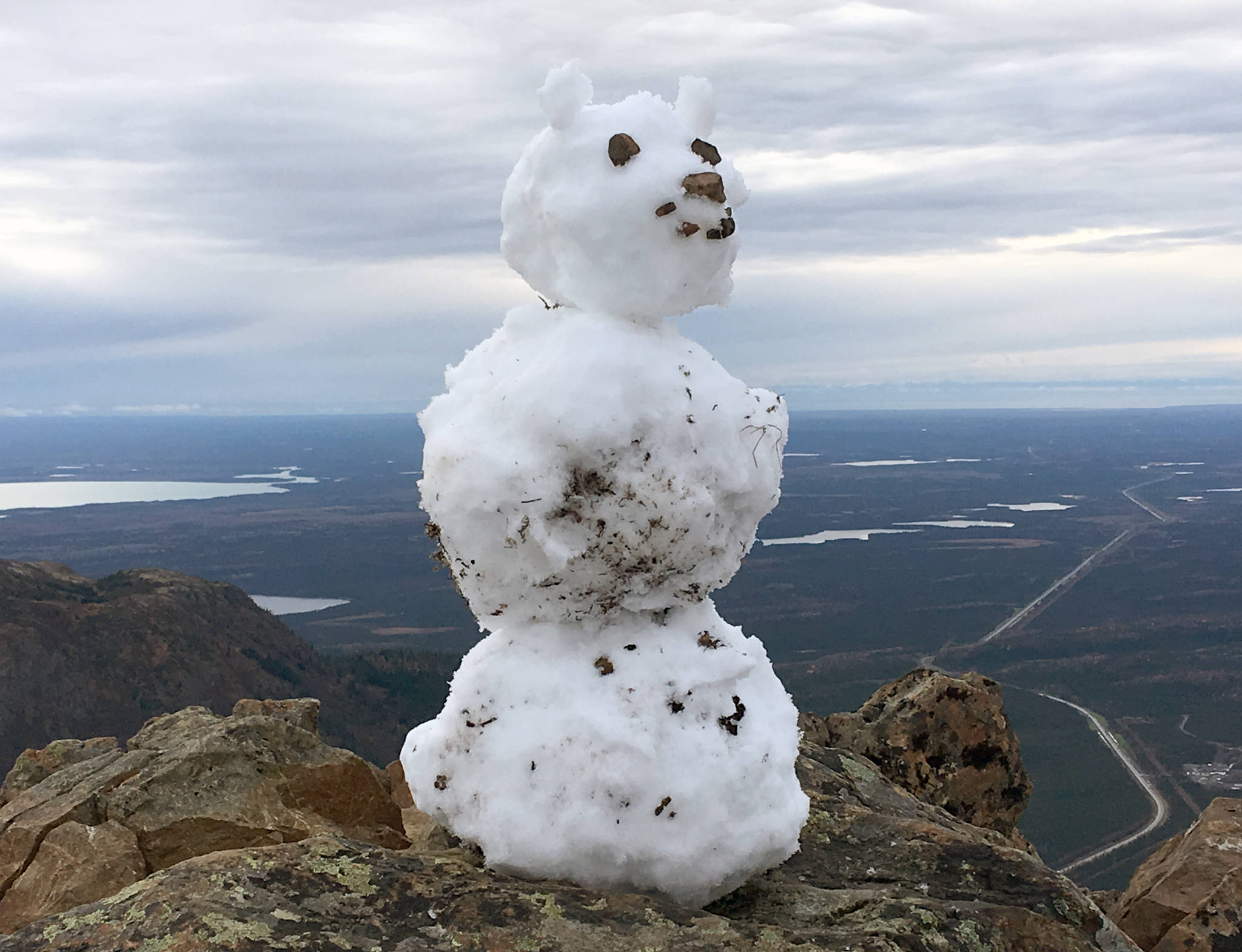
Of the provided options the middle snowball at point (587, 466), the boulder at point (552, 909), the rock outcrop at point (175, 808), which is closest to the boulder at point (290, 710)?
the rock outcrop at point (175, 808)

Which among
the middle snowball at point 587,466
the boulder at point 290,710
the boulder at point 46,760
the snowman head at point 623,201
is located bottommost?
the boulder at point 46,760

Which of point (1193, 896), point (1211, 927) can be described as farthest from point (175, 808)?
point (1193, 896)

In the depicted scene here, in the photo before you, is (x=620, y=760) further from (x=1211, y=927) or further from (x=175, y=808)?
(x=1211, y=927)

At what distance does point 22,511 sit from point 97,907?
552 ft

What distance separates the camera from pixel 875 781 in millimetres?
8602

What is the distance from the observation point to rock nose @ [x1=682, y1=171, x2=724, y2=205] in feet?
17.3

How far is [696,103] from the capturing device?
5.55 m

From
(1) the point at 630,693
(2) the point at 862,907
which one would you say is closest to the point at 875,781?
(2) the point at 862,907

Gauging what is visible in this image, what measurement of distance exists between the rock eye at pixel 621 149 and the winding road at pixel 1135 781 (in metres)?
38.8

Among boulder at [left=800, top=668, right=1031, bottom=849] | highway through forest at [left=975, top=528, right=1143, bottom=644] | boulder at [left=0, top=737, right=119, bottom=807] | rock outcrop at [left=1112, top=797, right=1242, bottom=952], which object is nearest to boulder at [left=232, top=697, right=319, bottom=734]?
boulder at [left=0, top=737, right=119, bottom=807]

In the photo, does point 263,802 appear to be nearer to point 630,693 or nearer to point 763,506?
point 630,693

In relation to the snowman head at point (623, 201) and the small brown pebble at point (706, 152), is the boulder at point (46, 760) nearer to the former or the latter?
the snowman head at point (623, 201)

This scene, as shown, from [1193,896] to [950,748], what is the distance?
296 cm

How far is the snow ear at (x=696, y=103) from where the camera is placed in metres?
5.55
